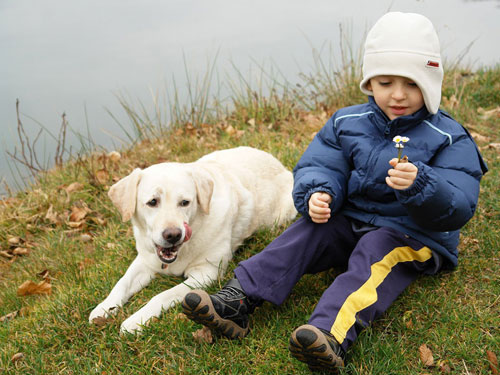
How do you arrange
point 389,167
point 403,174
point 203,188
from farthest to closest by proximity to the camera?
point 203,188
point 389,167
point 403,174

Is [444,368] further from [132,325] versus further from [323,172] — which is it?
[132,325]

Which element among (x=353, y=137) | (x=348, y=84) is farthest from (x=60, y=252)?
(x=348, y=84)

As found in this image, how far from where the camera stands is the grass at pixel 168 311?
2643mm

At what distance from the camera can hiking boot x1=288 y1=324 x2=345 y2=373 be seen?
228cm

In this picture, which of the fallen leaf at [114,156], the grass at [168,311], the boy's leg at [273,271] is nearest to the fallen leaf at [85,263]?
the grass at [168,311]

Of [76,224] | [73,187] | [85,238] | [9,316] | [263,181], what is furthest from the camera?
[73,187]

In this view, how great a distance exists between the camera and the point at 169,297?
10.5 ft

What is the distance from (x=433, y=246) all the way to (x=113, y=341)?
6.92ft

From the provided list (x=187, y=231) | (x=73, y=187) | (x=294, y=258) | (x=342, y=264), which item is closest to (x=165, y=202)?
(x=187, y=231)

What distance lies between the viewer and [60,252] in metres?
4.50

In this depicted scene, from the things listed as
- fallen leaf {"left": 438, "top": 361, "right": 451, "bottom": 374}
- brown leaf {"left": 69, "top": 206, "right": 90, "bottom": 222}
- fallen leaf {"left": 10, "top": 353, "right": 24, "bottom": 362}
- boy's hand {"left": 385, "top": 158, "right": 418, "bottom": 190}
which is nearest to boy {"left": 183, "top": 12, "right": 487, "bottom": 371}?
boy's hand {"left": 385, "top": 158, "right": 418, "bottom": 190}

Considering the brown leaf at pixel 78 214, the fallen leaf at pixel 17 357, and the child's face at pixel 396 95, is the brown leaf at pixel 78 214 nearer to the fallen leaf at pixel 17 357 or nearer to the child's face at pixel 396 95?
the fallen leaf at pixel 17 357

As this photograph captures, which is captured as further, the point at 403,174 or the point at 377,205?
the point at 377,205

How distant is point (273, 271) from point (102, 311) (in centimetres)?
125
